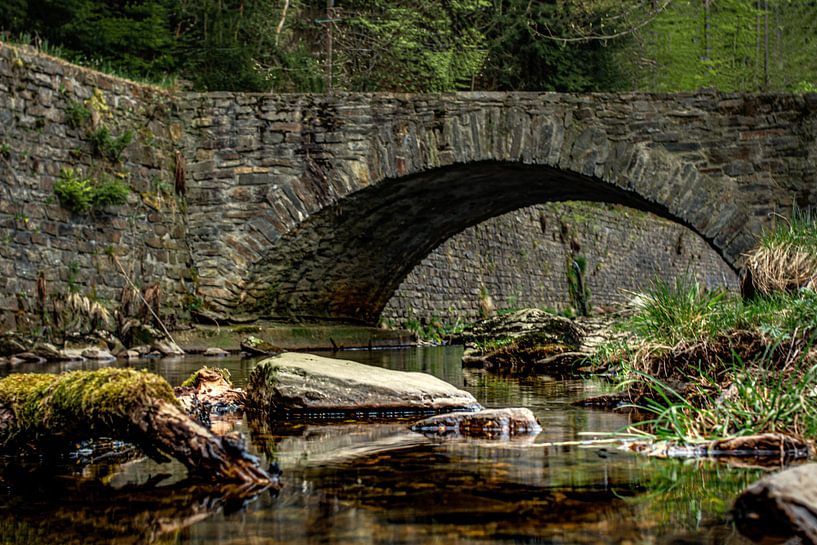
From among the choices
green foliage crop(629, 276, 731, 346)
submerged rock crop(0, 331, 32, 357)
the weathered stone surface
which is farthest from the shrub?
the weathered stone surface

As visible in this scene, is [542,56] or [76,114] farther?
[542,56]

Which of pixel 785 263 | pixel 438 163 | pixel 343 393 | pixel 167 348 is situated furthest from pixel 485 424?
pixel 167 348

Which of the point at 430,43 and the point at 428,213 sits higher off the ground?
the point at 430,43

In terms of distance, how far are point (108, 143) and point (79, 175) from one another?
1.82ft

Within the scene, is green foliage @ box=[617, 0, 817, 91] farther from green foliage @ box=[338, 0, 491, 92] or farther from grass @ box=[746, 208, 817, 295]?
grass @ box=[746, 208, 817, 295]

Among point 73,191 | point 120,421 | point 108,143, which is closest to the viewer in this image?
point 120,421

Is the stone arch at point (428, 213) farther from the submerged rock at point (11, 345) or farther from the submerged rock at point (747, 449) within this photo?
the submerged rock at point (747, 449)

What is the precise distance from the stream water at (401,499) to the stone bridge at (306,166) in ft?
25.4

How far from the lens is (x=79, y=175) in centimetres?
1099

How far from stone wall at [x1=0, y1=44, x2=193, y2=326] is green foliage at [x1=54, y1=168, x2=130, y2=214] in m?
0.07

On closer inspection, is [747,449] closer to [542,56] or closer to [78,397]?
[78,397]

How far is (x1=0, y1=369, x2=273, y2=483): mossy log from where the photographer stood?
2.88 m

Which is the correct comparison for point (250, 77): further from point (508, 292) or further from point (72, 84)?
point (508, 292)

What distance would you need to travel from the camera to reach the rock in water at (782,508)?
2039 millimetres
